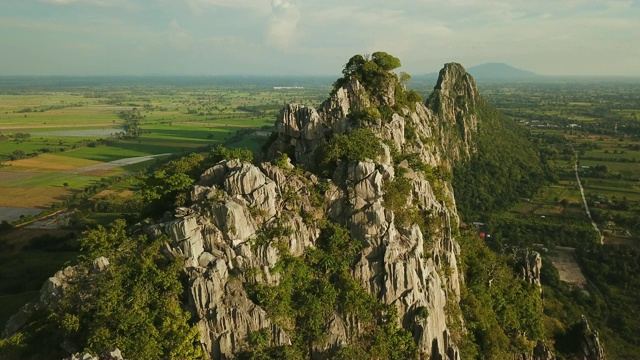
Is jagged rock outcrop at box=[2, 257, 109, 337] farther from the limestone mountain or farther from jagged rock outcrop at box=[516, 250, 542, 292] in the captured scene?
jagged rock outcrop at box=[516, 250, 542, 292]

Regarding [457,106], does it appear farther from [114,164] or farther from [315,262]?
[114,164]

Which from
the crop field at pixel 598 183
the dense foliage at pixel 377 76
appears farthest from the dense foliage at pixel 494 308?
the crop field at pixel 598 183

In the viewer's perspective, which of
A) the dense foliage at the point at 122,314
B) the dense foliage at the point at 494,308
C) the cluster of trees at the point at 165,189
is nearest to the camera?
the dense foliage at the point at 122,314

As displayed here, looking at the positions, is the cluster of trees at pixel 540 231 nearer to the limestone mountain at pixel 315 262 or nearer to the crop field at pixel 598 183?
the crop field at pixel 598 183

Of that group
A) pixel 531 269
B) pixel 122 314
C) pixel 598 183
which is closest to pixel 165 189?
pixel 122 314

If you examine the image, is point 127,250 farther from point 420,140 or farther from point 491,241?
point 491,241

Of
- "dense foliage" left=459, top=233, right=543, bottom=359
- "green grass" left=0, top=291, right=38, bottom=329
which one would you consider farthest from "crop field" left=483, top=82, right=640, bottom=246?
"green grass" left=0, top=291, right=38, bottom=329

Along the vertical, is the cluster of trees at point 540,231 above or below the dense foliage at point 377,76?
below
